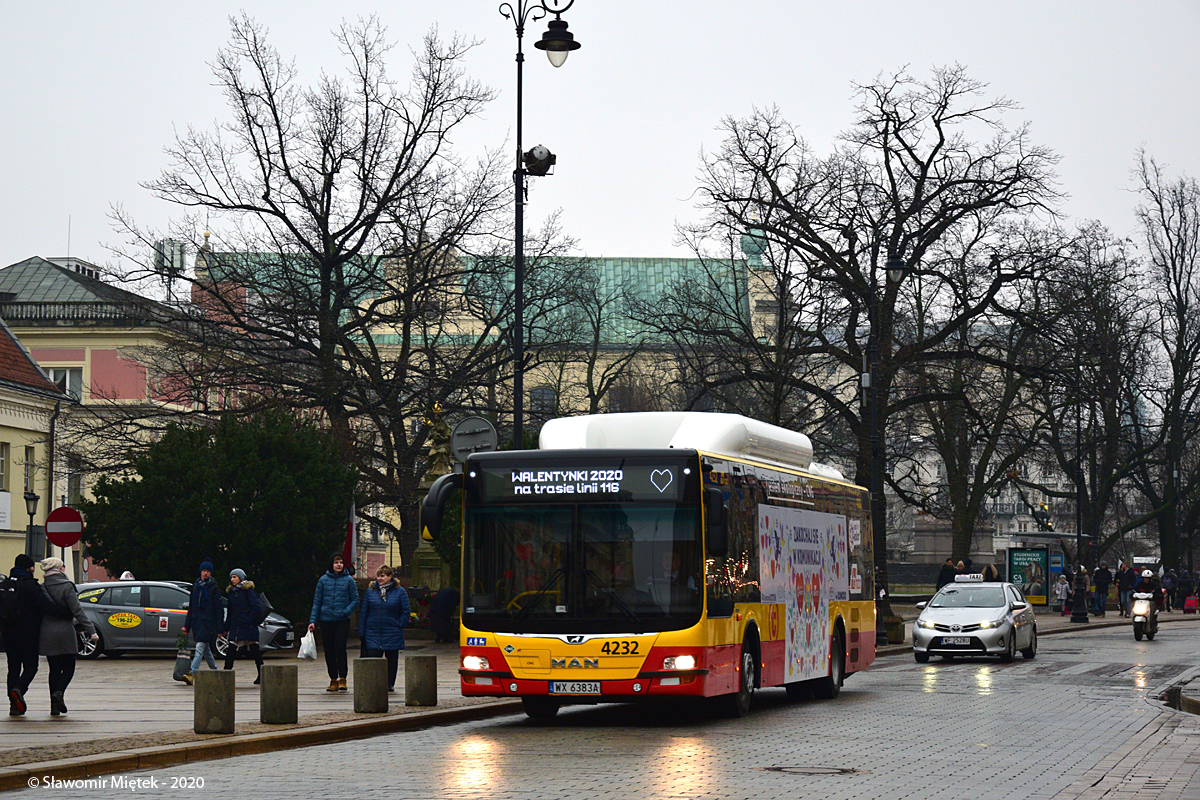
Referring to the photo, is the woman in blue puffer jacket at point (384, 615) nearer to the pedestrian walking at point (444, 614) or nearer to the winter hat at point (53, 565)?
the winter hat at point (53, 565)

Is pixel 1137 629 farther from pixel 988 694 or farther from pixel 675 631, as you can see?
pixel 675 631

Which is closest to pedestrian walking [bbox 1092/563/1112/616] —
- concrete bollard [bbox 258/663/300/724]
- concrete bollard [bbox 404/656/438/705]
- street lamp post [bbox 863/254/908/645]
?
street lamp post [bbox 863/254/908/645]

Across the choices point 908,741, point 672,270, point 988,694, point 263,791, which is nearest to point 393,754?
point 263,791

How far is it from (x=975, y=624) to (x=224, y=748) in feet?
68.0

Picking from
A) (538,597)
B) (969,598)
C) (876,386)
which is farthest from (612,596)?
(876,386)

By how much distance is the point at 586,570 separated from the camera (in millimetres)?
17328

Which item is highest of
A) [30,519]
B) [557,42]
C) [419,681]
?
[557,42]

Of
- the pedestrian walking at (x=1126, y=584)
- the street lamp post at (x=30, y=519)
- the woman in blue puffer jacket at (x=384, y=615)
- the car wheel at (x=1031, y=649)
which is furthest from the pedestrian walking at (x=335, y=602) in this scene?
the pedestrian walking at (x=1126, y=584)

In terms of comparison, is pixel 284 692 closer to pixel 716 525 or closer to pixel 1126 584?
pixel 716 525

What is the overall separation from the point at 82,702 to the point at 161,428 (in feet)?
63.4

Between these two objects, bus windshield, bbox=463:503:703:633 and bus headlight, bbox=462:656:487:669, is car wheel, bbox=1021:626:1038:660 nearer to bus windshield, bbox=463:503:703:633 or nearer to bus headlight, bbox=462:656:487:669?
bus windshield, bbox=463:503:703:633

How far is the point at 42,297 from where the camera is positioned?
258 ft

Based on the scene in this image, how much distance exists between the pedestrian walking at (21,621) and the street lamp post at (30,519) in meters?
23.6

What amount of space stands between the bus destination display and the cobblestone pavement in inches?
97.2
